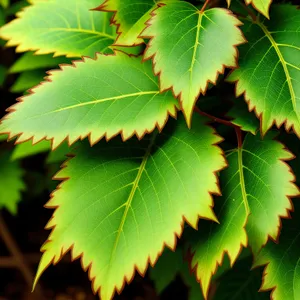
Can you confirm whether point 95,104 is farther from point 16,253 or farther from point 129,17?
point 16,253

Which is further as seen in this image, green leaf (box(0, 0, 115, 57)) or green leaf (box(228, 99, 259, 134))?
green leaf (box(0, 0, 115, 57))

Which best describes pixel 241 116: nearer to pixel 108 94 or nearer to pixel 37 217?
pixel 108 94

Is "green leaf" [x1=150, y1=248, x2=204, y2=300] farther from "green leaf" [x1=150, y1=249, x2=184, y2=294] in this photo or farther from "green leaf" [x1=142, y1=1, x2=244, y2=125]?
"green leaf" [x1=142, y1=1, x2=244, y2=125]

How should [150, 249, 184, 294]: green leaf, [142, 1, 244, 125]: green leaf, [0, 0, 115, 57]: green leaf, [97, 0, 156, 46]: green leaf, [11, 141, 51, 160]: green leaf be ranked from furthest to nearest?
[150, 249, 184, 294]: green leaf → [11, 141, 51, 160]: green leaf → [0, 0, 115, 57]: green leaf → [97, 0, 156, 46]: green leaf → [142, 1, 244, 125]: green leaf

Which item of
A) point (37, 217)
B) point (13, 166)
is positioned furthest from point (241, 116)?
point (37, 217)

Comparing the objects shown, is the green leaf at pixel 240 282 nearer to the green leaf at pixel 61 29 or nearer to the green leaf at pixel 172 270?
the green leaf at pixel 172 270

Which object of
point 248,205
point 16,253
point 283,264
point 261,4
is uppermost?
point 261,4

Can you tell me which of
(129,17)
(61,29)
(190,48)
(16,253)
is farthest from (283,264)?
(16,253)

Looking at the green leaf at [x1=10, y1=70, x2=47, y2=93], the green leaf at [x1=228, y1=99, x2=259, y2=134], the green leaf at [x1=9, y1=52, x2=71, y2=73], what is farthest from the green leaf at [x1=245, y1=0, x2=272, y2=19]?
the green leaf at [x1=10, y1=70, x2=47, y2=93]
